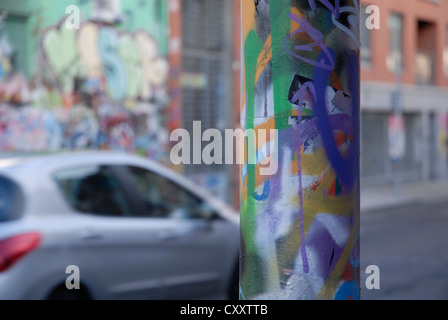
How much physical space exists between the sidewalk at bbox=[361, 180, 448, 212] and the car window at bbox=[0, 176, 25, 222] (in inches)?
550

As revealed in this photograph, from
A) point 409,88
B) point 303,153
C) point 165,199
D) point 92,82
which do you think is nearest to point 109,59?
point 92,82

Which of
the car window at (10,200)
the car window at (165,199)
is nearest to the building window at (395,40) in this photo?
the car window at (165,199)

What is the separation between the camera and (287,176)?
2.39 metres

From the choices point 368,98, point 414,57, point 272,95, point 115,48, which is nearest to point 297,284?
point 272,95

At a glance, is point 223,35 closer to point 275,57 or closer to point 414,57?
point 414,57

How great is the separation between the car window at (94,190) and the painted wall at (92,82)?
7.59m

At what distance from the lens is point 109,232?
5.35 meters

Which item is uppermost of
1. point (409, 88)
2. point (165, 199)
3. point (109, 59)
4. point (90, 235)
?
point (409, 88)

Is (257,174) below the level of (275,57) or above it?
below

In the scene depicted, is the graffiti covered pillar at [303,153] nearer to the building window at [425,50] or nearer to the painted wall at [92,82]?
the painted wall at [92,82]

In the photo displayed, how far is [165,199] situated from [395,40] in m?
19.6

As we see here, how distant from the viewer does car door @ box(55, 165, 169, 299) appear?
519 cm

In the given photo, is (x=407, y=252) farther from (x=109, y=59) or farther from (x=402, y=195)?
(x=402, y=195)
